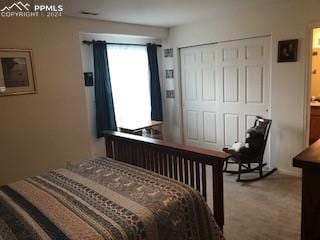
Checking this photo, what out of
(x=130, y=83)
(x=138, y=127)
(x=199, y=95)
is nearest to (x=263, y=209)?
(x=138, y=127)

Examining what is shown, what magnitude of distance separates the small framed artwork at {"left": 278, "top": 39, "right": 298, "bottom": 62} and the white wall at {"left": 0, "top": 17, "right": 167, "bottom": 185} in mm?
2553

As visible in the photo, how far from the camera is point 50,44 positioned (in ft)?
11.4

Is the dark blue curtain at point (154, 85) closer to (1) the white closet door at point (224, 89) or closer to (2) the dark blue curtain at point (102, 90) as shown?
(1) the white closet door at point (224, 89)

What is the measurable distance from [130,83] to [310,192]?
3.58 meters

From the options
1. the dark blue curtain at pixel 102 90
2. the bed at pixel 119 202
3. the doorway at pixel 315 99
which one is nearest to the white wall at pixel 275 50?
the doorway at pixel 315 99

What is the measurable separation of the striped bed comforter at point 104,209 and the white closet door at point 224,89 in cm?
266

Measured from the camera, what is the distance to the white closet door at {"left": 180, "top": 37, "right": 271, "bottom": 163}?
13.2ft

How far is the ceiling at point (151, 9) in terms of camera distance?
313 centimetres

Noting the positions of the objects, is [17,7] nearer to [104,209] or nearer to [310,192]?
[104,209]

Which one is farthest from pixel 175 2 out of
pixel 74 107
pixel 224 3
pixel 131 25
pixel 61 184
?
pixel 61 184

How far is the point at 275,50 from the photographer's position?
3.73 m

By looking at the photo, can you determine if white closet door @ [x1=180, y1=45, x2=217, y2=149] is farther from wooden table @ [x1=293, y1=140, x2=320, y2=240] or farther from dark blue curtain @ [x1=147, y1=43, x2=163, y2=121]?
wooden table @ [x1=293, y1=140, x2=320, y2=240]

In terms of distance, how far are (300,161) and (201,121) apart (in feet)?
10.9

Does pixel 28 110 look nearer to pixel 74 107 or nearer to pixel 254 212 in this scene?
pixel 74 107
